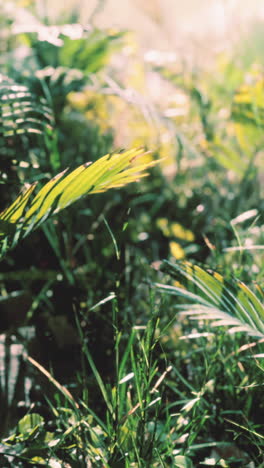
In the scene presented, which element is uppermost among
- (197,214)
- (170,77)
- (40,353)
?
(170,77)

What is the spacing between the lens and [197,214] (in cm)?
142

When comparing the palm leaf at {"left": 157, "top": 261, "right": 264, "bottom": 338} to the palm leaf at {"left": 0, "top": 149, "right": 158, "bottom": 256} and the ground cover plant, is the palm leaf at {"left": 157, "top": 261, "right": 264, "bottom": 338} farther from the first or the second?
the palm leaf at {"left": 0, "top": 149, "right": 158, "bottom": 256}

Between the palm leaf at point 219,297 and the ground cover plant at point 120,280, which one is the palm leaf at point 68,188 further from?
the palm leaf at point 219,297

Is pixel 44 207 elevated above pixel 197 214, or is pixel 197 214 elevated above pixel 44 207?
pixel 44 207

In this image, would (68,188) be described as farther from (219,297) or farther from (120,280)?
(120,280)

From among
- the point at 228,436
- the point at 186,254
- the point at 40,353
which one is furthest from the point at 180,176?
the point at 228,436

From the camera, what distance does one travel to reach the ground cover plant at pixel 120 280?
0.65 metres

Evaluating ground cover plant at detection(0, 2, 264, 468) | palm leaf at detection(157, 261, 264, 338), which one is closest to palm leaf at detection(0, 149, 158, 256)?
ground cover plant at detection(0, 2, 264, 468)

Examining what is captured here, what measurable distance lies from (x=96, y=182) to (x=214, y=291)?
0.71ft

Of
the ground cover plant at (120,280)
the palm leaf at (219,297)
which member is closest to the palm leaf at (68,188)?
the ground cover plant at (120,280)

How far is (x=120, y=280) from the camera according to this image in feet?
3.63

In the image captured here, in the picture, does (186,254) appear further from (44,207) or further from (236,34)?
(236,34)

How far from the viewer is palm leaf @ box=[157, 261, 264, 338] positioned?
0.59m

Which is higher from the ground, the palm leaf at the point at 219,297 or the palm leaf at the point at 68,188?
the palm leaf at the point at 68,188
